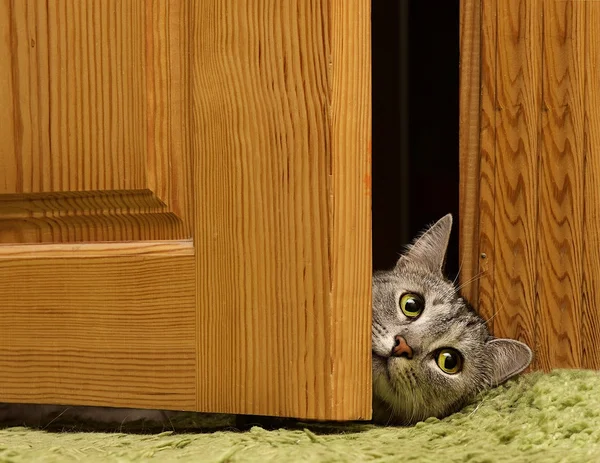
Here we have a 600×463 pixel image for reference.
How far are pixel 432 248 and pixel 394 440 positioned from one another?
0.65 m

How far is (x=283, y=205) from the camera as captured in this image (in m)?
0.86

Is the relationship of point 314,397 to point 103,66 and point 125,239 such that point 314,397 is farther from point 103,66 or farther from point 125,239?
point 103,66

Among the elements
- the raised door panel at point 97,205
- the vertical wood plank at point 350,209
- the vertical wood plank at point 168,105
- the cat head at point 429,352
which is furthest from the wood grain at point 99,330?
the cat head at point 429,352

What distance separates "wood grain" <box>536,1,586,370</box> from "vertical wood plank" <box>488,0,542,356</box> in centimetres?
2

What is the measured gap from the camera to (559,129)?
1237mm

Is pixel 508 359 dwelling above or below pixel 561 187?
below

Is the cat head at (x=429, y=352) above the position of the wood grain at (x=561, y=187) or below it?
below

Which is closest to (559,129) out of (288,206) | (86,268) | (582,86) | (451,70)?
(582,86)

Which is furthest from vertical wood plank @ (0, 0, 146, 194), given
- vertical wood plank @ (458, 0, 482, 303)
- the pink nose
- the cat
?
vertical wood plank @ (458, 0, 482, 303)

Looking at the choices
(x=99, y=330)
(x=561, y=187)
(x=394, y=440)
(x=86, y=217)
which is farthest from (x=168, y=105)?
(x=561, y=187)

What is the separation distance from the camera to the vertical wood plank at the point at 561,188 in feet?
4.03

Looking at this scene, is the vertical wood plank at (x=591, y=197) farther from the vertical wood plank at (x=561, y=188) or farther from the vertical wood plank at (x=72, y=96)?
the vertical wood plank at (x=72, y=96)

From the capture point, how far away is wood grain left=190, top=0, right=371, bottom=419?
33.0 inches

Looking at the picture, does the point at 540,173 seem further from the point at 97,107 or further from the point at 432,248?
the point at 97,107
